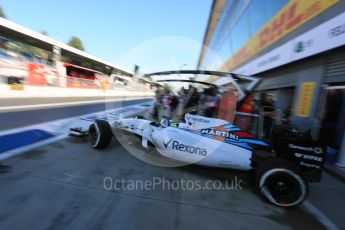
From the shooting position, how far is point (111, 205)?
9.09 feet

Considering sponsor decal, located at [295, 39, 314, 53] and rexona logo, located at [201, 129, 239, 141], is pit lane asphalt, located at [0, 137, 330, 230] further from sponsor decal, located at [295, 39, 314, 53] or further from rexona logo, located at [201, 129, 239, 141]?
sponsor decal, located at [295, 39, 314, 53]

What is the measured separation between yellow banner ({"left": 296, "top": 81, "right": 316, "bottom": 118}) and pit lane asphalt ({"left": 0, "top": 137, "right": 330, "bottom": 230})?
13.2 feet

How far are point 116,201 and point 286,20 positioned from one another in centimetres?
869

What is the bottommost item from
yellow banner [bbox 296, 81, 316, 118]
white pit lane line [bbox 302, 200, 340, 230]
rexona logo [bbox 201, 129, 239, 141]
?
white pit lane line [bbox 302, 200, 340, 230]

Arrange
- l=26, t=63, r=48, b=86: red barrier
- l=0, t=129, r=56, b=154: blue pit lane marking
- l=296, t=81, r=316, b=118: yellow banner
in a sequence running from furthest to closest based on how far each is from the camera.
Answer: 1. l=26, t=63, r=48, b=86: red barrier
2. l=296, t=81, r=316, b=118: yellow banner
3. l=0, t=129, r=56, b=154: blue pit lane marking

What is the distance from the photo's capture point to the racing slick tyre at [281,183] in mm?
3086

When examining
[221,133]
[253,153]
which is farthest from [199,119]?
[253,153]

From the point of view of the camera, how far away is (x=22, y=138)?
15.6 feet

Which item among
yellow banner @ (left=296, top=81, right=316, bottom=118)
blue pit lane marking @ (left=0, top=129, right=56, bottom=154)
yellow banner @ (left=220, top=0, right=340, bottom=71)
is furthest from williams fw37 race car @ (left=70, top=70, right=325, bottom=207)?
yellow banner @ (left=220, top=0, right=340, bottom=71)

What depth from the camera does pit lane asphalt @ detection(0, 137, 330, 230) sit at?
245cm

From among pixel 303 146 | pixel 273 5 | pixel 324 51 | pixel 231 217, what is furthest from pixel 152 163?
pixel 273 5

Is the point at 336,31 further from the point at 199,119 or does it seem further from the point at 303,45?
the point at 199,119

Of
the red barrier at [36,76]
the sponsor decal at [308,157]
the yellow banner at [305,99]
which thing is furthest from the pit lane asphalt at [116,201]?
the red barrier at [36,76]

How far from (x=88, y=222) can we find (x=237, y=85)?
4095 millimetres
